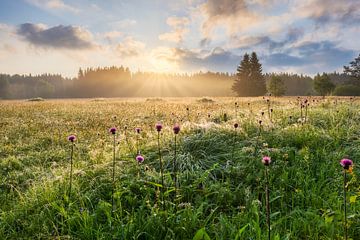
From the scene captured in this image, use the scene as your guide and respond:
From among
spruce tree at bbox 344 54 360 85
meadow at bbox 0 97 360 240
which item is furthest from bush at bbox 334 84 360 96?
meadow at bbox 0 97 360 240

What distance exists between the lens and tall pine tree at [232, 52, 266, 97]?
54.5 metres

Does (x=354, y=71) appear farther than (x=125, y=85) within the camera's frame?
No

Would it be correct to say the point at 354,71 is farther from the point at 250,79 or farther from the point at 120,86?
the point at 120,86

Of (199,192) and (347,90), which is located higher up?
(347,90)

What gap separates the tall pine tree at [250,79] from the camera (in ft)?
179

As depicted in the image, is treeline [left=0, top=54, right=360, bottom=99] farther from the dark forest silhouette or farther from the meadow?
the meadow

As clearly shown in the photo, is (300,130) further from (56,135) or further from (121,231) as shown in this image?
(56,135)

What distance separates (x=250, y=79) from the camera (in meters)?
54.7

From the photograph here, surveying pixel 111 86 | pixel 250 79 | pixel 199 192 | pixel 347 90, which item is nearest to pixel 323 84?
pixel 347 90

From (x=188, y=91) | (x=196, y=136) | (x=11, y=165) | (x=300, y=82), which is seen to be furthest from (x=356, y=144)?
(x=188, y=91)

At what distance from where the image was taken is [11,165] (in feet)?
20.1

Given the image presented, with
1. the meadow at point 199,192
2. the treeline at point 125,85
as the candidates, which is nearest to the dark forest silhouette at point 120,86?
the treeline at point 125,85

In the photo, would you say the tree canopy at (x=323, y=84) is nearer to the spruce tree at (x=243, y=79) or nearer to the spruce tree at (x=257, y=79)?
the spruce tree at (x=257, y=79)

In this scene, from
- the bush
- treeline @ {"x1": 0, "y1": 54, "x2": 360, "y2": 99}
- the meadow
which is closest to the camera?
the meadow
